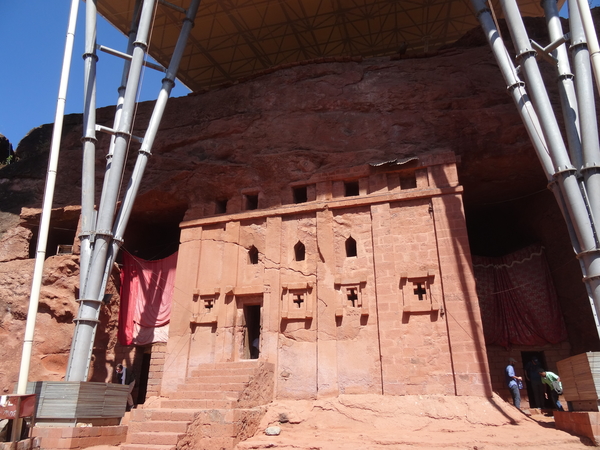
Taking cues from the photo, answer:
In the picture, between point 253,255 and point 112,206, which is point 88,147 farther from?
point 253,255

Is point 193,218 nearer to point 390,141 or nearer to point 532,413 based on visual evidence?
point 390,141

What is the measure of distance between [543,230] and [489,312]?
3.42m

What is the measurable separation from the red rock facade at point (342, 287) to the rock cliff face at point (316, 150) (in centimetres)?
96

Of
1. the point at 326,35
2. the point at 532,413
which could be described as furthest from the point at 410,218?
the point at 326,35

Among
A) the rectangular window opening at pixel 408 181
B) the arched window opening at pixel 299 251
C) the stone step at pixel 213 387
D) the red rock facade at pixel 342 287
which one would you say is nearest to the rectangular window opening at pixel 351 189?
the red rock facade at pixel 342 287

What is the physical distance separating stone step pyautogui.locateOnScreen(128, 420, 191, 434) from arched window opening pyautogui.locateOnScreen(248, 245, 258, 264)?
612cm

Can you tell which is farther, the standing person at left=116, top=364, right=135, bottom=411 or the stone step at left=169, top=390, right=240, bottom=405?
the standing person at left=116, top=364, right=135, bottom=411

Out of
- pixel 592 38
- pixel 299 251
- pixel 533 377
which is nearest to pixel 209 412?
pixel 299 251

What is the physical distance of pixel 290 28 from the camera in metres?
23.2

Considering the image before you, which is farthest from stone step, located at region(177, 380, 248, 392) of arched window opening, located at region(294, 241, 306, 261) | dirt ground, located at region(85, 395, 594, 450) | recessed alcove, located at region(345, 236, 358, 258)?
recessed alcove, located at region(345, 236, 358, 258)

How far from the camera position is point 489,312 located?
16.7 m

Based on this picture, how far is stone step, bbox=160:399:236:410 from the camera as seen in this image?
36.4 feet

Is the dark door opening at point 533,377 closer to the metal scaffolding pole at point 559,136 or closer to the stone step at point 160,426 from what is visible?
the metal scaffolding pole at point 559,136

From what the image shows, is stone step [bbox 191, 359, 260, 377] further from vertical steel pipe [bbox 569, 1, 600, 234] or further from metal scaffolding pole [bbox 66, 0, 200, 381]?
vertical steel pipe [bbox 569, 1, 600, 234]
